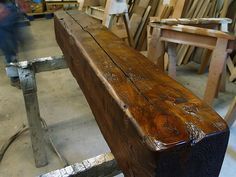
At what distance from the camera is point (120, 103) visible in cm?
63

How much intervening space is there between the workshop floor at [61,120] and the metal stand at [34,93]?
0.12 metres

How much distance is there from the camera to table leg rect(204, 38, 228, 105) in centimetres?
154

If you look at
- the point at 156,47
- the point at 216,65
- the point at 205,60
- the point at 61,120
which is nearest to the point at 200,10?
the point at 205,60

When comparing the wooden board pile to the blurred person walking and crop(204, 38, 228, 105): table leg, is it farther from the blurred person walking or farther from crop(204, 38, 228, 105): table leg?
the blurred person walking

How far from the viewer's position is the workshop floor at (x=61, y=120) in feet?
4.96

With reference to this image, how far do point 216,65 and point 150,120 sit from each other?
4.02 ft

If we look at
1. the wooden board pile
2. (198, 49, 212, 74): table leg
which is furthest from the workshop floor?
the wooden board pile

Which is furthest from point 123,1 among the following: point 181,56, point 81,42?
point 81,42

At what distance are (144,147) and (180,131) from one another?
0.29ft

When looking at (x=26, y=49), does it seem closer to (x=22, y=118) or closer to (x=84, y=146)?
(x=22, y=118)

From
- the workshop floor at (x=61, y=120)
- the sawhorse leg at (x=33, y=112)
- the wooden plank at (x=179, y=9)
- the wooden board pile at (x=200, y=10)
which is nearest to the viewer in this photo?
the sawhorse leg at (x=33, y=112)

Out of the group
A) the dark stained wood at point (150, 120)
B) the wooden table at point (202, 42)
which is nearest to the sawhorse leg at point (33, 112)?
the dark stained wood at point (150, 120)

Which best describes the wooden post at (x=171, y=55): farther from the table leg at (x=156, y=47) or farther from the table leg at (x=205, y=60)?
the table leg at (x=205, y=60)

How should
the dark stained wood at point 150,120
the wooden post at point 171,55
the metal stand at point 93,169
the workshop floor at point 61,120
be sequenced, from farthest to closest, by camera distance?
1. the wooden post at point 171,55
2. the workshop floor at point 61,120
3. the metal stand at point 93,169
4. the dark stained wood at point 150,120
